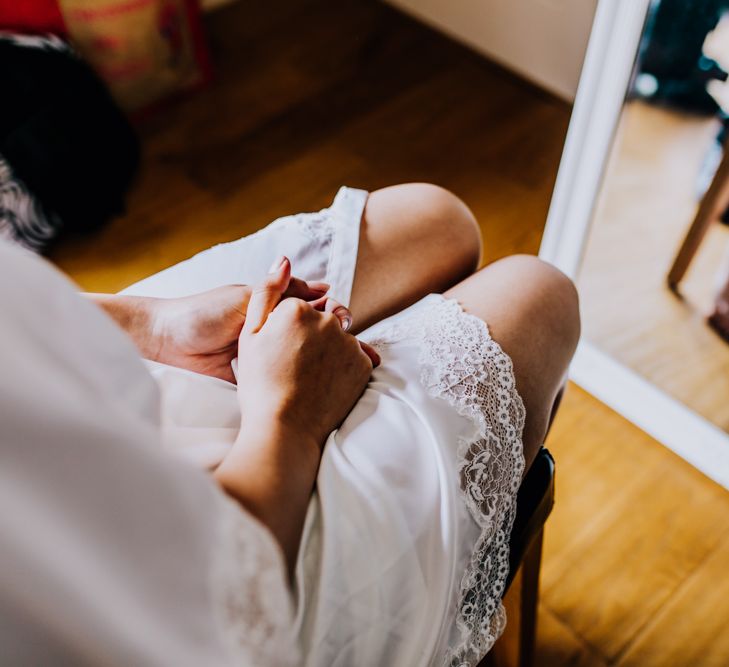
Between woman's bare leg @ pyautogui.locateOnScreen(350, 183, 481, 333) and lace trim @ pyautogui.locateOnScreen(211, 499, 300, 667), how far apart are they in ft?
1.31

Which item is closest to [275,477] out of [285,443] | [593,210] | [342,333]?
[285,443]

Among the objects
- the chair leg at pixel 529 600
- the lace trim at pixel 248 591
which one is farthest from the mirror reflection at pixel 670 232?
the lace trim at pixel 248 591

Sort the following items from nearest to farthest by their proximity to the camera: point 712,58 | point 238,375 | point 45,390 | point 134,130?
point 45,390, point 238,375, point 712,58, point 134,130

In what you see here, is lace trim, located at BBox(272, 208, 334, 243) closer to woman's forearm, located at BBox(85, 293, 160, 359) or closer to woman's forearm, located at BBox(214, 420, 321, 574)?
woman's forearm, located at BBox(85, 293, 160, 359)

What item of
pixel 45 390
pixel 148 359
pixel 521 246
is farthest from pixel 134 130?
pixel 45 390

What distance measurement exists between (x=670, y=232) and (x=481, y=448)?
2.53 ft

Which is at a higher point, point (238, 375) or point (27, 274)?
point (27, 274)

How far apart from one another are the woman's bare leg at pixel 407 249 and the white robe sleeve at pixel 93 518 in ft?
1.36

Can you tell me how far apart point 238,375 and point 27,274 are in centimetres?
28

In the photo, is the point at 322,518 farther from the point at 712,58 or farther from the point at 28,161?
the point at 28,161

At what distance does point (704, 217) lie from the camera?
44.9 inches

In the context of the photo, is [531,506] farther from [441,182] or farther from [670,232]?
[441,182]

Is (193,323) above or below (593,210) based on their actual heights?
above

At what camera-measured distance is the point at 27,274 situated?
37 centimetres
